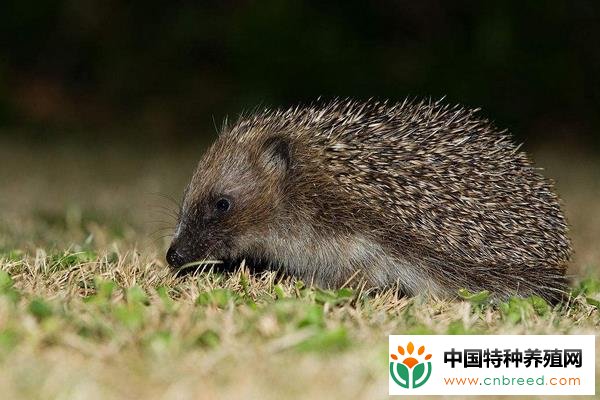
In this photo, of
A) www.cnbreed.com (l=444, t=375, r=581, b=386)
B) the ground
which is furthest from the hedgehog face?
www.cnbreed.com (l=444, t=375, r=581, b=386)

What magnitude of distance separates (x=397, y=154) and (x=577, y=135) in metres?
11.2

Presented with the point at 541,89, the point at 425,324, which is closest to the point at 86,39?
the point at 541,89

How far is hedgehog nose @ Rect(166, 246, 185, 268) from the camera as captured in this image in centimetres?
459

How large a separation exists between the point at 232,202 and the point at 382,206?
793mm

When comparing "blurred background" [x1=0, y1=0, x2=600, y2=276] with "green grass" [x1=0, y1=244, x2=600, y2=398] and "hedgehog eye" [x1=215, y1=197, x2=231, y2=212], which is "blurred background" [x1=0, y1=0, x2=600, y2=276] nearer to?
"hedgehog eye" [x1=215, y1=197, x2=231, y2=212]

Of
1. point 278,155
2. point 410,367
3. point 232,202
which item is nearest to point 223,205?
point 232,202

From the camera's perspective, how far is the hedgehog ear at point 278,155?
488 cm

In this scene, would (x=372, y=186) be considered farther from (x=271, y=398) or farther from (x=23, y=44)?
(x=23, y=44)

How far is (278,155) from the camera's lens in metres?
4.91

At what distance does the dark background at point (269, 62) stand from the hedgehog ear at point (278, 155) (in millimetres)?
9123

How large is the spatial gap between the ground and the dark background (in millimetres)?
8830

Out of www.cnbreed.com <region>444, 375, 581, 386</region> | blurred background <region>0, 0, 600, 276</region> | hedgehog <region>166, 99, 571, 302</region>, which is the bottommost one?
www.cnbreed.com <region>444, 375, 581, 386</region>

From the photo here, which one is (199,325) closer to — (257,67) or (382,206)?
(382,206)

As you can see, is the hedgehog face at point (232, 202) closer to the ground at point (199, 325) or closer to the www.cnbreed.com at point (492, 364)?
the ground at point (199, 325)
